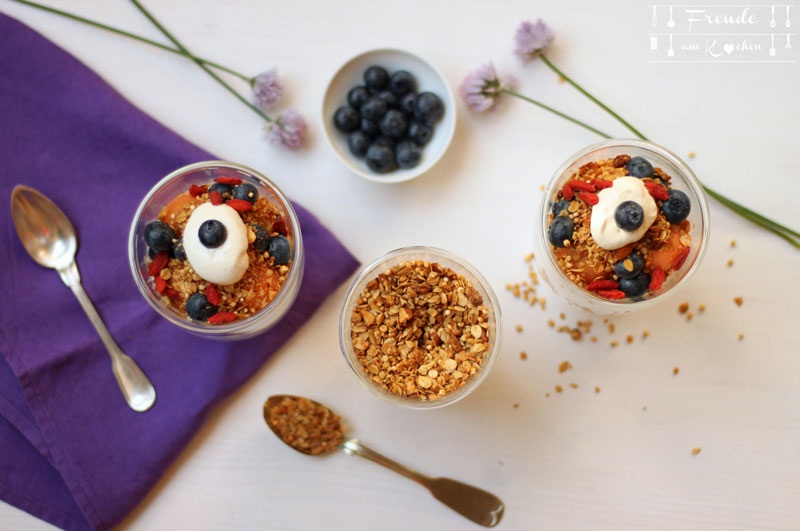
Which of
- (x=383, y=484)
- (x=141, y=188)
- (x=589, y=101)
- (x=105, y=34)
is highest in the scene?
(x=105, y=34)

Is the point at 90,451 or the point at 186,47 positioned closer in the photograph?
the point at 90,451

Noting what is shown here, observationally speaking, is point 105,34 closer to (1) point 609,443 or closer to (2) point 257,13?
(2) point 257,13

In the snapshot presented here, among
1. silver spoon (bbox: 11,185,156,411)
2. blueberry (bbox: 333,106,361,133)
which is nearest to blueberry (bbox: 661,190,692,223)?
blueberry (bbox: 333,106,361,133)

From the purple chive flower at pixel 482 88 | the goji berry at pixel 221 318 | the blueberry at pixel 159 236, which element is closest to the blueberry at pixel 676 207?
the purple chive flower at pixel 482 88

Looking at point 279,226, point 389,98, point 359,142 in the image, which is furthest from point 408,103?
point 279,226

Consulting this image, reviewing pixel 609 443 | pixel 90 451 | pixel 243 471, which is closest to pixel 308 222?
pixel 243 471

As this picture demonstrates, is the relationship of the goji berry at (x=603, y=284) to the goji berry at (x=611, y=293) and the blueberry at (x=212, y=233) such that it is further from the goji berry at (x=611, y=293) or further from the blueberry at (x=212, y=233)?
the blueberry at (x=212, y=233)
